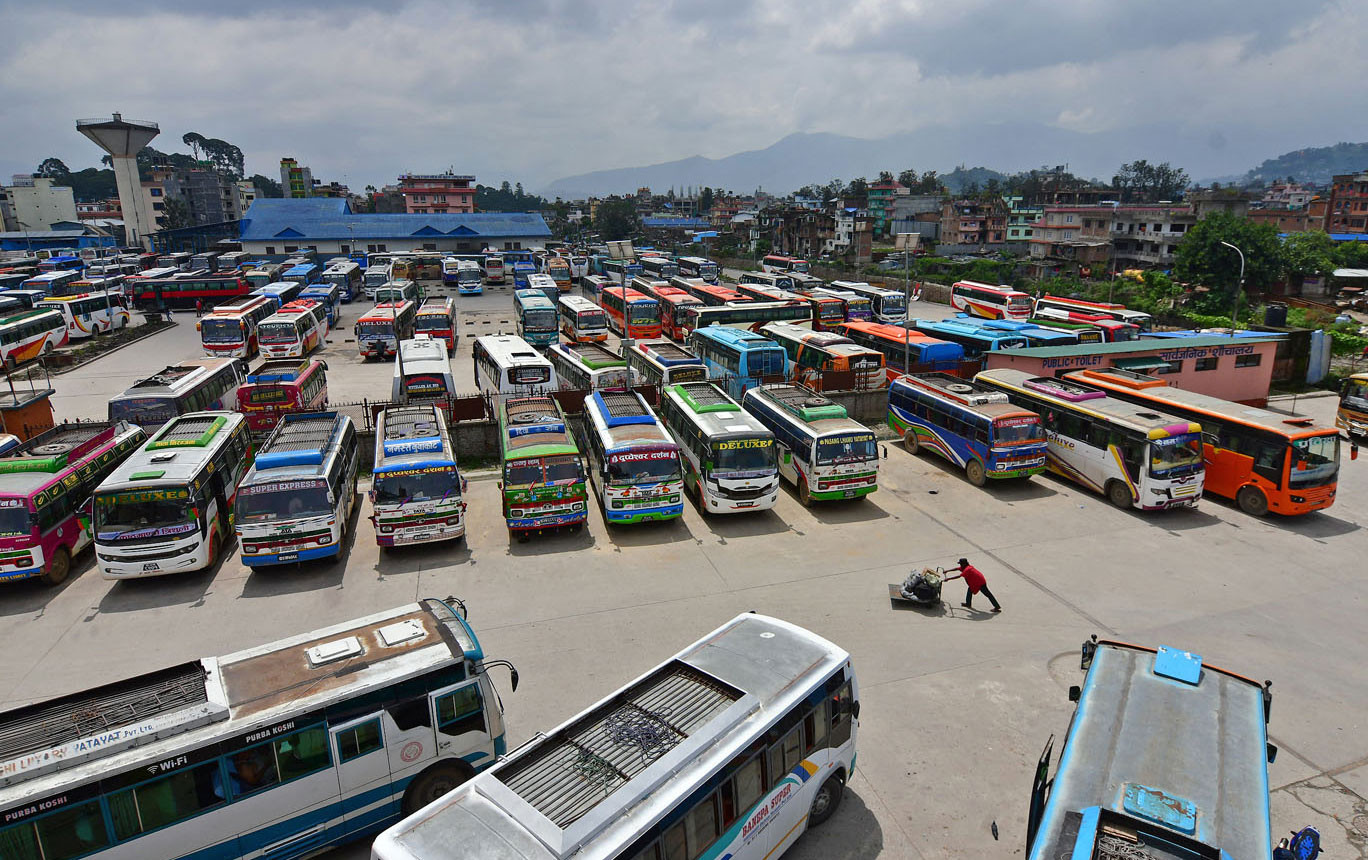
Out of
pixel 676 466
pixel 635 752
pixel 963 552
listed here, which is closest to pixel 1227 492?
pixel 963 552

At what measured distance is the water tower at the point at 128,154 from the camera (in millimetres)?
94500

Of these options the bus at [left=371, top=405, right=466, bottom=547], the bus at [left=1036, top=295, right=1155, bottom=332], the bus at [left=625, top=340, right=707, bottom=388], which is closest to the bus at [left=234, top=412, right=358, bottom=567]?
the bus at [left=371, top=405, right=466, bottom=547]

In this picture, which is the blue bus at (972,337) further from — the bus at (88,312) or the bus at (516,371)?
the bus at (88,312)

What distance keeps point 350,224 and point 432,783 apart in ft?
289

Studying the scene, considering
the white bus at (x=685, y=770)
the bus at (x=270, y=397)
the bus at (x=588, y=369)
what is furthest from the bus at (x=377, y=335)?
the white bus at (x=685, y=770)

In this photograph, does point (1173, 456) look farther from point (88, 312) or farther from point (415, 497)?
point (88, 312)

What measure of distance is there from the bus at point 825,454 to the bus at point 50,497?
14.7m

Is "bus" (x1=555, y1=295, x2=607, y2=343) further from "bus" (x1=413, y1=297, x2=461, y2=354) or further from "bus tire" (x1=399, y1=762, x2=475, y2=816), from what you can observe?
"bus tire" (x1=399, y1=762, x2=475, y2=816)

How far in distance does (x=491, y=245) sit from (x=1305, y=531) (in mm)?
84922

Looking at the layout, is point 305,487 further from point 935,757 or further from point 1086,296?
point 1086,296

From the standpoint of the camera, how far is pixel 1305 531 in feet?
54.5

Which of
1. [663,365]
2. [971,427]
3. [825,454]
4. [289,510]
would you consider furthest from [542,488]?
[971,427]

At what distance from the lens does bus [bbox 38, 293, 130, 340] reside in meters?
39.1

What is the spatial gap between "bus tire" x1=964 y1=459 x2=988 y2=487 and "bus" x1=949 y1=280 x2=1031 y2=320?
2537 centimetres
